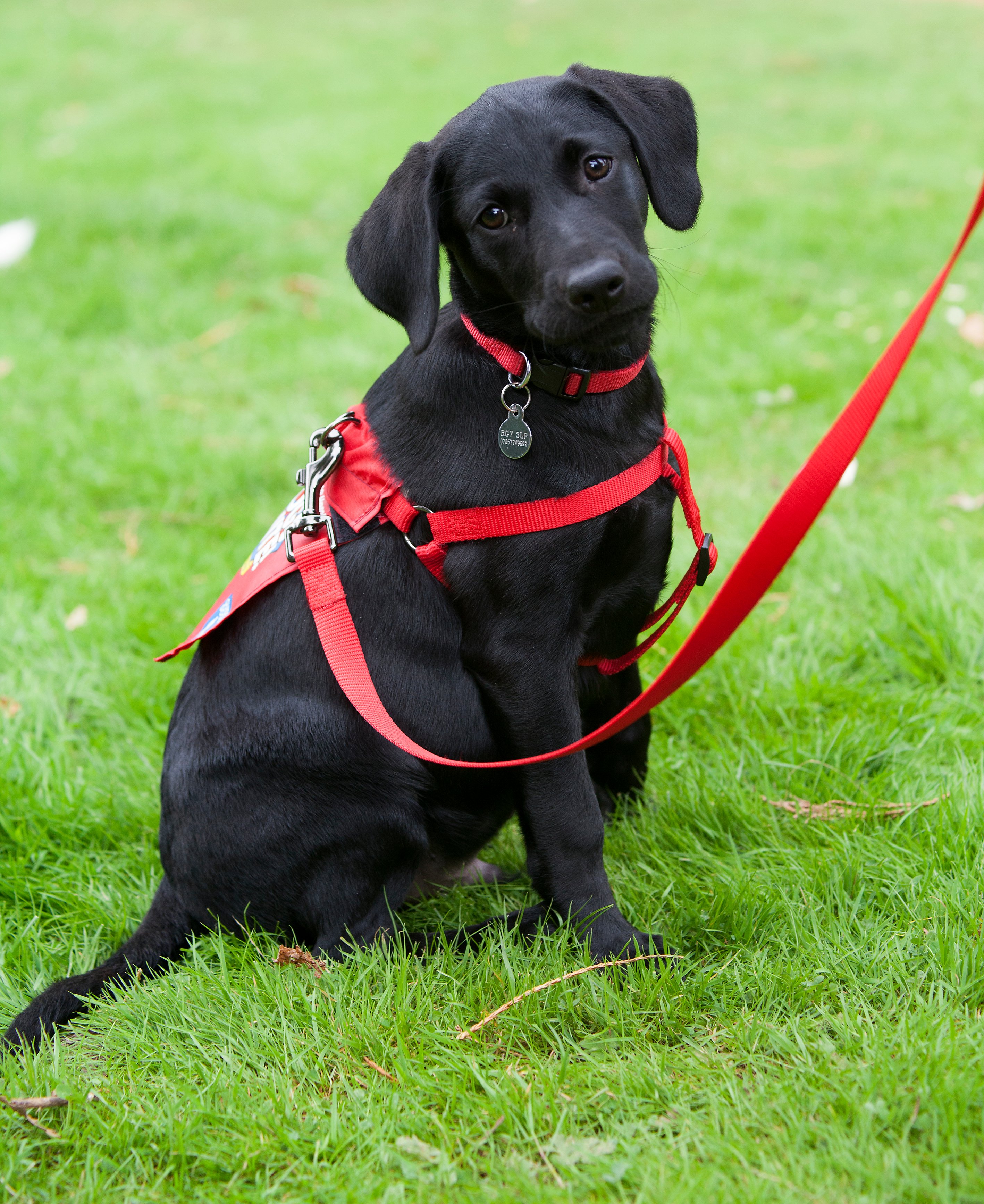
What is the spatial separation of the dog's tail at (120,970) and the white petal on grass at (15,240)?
5.00 meters

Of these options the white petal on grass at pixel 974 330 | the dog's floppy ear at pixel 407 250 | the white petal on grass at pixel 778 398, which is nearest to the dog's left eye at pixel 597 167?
the dog's floppy ear at pixel 407 250

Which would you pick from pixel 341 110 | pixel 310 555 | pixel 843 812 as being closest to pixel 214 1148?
pixel 310 555

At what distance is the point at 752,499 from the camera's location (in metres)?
3.50

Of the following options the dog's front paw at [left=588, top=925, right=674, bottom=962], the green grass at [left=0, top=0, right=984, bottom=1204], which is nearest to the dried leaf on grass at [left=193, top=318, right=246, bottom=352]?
the green grass at [left=0, top=0, right=984, bottom=1204]

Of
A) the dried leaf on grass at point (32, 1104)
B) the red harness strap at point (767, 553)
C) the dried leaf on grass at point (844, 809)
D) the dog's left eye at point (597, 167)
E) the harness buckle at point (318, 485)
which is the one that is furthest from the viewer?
the dried leaf on grass at point (844, 809)

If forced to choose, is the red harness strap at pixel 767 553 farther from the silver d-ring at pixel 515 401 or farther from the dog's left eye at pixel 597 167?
the dog's left eye at pixel 597 167

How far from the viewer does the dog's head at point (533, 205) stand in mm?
1759

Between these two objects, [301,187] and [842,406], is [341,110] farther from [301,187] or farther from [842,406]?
[842,406]

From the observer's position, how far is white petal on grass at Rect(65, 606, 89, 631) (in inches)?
121

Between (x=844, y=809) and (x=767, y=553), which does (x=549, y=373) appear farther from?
(x=844, y=809)

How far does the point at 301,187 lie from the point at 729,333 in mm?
3708

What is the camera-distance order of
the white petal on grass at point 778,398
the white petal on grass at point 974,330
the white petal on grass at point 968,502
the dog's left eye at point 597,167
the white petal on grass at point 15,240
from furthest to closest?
1. the white petal on grass at point 15,240
2. the white petal on grass at point 974,330
3. the white petal on grass at point 778,398
4. the white petal on grass at point 968,502
5. the dog's left eye at point 597,167

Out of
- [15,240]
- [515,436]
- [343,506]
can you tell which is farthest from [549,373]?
[15,240]

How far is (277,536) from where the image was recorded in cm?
212
